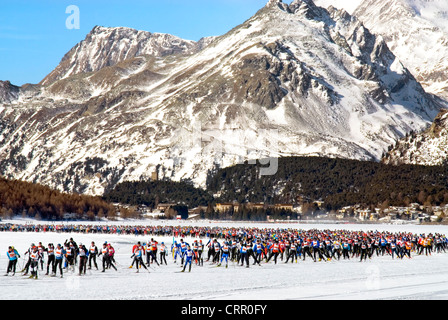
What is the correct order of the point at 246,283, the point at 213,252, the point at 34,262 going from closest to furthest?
the point at 246,283 → the point at 34,262 → the point at 213,252

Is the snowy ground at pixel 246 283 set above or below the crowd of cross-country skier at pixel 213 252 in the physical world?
below

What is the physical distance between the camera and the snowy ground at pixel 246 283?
37969mm

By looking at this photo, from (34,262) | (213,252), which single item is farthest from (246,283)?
(213,252)

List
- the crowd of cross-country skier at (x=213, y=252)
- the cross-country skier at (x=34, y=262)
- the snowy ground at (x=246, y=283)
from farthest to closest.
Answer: the crowd of cross-country skier at (x=213, y=252)
the cross-country skier at (x=34, y=262)
the snowy ground at (x=246, y=283)

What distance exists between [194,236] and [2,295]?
78.4 m

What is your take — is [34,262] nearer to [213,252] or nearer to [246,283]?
[246,283]

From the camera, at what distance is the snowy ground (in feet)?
125

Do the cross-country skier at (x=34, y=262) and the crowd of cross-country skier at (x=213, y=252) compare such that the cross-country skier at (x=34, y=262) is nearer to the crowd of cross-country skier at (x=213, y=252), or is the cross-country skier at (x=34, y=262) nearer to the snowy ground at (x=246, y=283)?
the crowd of cross-country skier at (x=213, y=252)

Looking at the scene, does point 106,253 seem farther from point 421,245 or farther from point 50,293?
point 421,245

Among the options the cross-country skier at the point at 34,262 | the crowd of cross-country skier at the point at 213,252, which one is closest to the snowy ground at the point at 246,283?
the cross-country skier at the point at 34,262

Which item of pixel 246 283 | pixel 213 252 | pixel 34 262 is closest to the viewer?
pixel 246 283

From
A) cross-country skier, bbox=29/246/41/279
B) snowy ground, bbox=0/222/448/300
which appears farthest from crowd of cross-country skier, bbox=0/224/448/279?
snowy ground, bbox=0/222/448/300

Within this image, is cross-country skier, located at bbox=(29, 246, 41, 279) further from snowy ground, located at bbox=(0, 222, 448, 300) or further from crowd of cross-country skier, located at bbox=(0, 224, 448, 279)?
snowy ground, located at bbox=(0, 222, 448, 300)

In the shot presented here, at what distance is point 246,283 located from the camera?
146 ft
